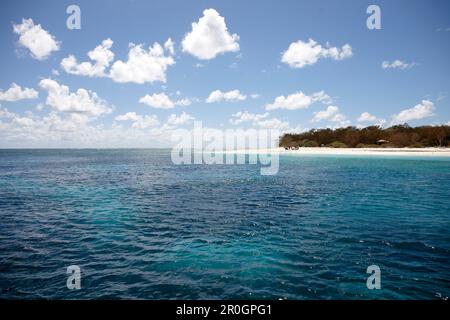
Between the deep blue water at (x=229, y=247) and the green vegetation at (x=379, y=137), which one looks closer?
Answer: the deep blue water at (x=229, y=247)

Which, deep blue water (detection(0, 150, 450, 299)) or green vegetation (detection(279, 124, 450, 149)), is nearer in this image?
deep blue water (detection(0, 150, 450, 299))

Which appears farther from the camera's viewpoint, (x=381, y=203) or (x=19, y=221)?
(x=381, y=203)

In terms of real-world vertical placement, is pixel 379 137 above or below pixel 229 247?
above

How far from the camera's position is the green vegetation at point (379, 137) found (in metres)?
120

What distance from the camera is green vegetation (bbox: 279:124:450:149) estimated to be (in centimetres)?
11978

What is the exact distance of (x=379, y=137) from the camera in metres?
140

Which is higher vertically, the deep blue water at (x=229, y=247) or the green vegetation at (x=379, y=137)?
the green vegetation at (x=379, y=137)

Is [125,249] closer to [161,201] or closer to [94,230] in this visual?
[94,230]

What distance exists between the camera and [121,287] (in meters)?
9.31

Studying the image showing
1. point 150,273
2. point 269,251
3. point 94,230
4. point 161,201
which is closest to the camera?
point 150,273

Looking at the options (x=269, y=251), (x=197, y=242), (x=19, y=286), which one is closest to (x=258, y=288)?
(x=269, y=251)

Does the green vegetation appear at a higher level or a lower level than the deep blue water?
higher

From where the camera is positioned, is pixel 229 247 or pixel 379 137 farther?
pixel 379 137

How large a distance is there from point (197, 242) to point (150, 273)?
361cm
